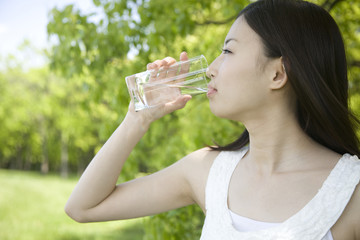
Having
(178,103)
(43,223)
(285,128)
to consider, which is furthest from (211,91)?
(43,223)

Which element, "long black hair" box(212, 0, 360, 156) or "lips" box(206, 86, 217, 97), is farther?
"lips" box(206, 86, 217, 97)

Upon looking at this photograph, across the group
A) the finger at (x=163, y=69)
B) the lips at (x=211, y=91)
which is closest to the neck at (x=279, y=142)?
the lips at (x=211, y=91)

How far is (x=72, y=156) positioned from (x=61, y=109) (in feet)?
21.9

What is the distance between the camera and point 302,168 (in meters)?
1.57

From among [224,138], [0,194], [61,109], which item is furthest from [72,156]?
[224,138]

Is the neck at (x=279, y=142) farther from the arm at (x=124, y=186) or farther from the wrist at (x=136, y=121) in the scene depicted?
the wrist at (x=136, y=121)

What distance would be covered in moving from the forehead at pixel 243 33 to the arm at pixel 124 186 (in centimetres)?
35

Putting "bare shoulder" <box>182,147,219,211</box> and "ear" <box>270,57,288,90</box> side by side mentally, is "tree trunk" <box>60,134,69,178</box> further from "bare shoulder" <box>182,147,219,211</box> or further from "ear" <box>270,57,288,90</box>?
"ear" <box>270,57,288,90</box>

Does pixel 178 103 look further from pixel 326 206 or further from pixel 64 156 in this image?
pixel 64 156

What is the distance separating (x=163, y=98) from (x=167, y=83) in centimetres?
8

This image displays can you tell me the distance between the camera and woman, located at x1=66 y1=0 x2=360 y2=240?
1.43m

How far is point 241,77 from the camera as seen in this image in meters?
1.55

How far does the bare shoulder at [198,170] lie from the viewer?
1838mm

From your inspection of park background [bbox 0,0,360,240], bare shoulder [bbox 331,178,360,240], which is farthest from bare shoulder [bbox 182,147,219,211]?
park background [bbox 0,0,360,240]
